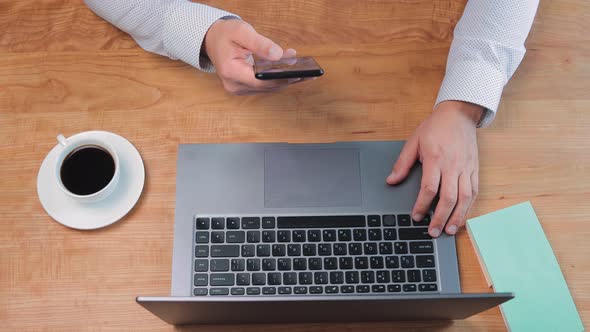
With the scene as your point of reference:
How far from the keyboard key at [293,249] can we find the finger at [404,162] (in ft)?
0.58

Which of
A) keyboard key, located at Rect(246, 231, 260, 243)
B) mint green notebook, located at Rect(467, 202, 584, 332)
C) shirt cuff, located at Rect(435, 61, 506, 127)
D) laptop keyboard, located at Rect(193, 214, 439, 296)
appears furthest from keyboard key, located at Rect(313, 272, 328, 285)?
shirt cuff, located at Rect(435, 61, 506, 127)

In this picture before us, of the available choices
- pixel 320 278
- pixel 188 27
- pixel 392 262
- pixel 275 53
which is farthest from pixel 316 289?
pixel 188 27

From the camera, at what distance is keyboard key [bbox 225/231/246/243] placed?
2.44 ft

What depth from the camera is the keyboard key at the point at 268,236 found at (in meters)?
0.74

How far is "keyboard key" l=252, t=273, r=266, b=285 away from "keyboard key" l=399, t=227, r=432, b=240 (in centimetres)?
21

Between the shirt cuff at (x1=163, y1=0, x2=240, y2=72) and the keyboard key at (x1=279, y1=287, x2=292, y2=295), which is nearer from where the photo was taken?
the keyboard key at (x1=279, y1=287, x2=292, y2=295)

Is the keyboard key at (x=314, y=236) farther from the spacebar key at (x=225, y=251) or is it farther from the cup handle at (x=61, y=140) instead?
the cup handle at (x=61, y=140)

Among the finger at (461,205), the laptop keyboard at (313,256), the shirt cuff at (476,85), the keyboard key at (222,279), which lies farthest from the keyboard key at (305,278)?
the shirt cuff at (476,85)

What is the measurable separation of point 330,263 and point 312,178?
14 cm

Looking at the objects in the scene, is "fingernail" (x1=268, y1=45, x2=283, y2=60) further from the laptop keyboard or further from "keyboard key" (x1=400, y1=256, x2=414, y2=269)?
"keyboard key" (x1=400, y1=256, x2=414, y2=269)

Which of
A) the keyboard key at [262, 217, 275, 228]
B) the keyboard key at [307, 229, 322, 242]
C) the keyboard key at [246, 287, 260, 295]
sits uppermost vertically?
the keyboard key at [262, 217, 275, 228]

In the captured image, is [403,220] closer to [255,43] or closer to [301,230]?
[301,230]

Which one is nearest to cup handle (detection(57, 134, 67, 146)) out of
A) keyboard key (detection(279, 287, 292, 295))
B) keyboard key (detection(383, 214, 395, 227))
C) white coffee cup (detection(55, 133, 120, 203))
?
white coffee cup (detection(55, 133, 120, 203))

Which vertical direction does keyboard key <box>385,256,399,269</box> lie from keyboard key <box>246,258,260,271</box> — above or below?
below
